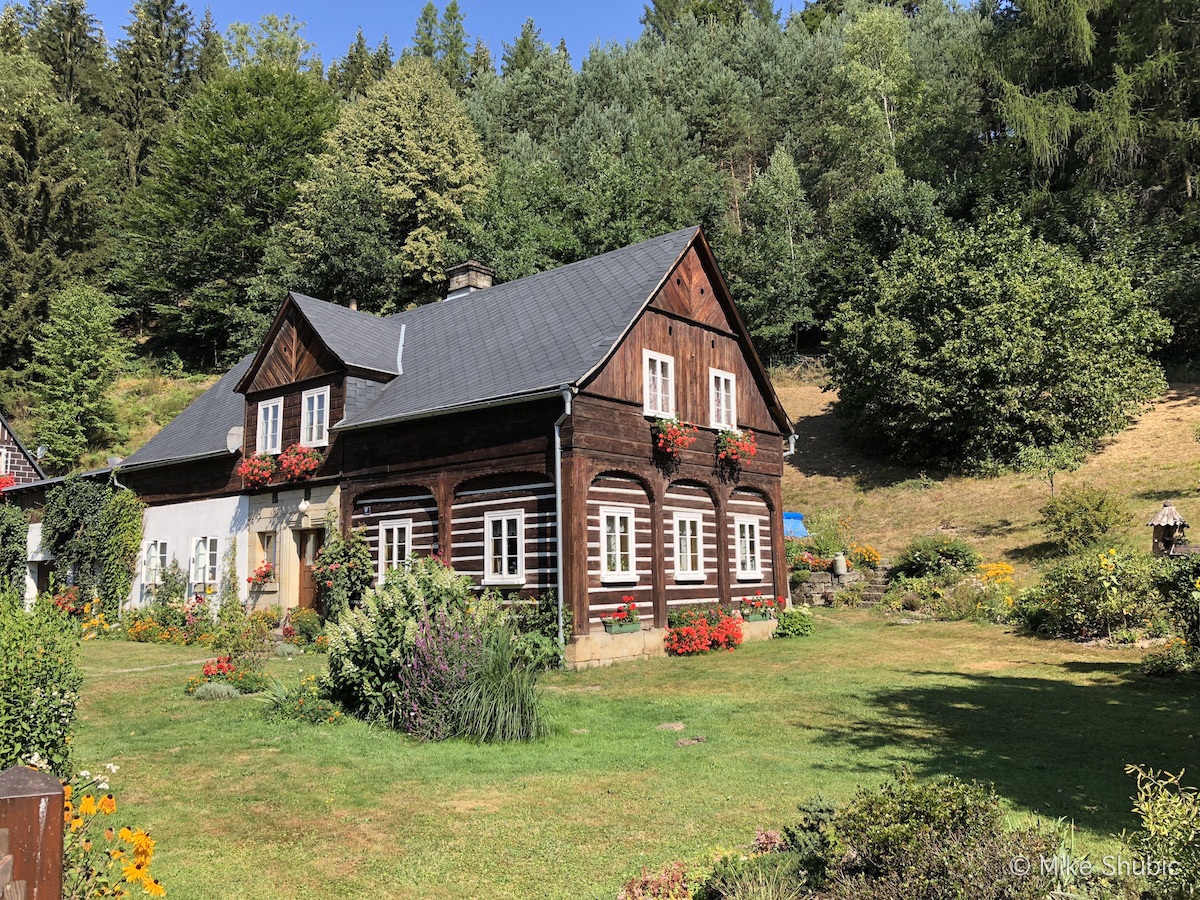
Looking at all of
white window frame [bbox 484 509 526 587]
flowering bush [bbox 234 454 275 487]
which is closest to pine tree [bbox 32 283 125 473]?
flowering bush [bbox 234 454 275 487]

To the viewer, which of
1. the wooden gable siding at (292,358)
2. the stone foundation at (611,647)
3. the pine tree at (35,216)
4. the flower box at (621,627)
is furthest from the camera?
the pine tree at (35,216)

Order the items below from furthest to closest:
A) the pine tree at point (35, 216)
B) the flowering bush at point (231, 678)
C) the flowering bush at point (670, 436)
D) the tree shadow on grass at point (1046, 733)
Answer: the pine tree at point (35, 216), the flowering bush at point (670, 436), the flowering bush at point (231, 678), the tree shadow on grass at point (1046, 733)

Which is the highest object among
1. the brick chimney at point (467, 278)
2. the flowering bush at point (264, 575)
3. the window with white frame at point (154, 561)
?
the brick chimney at point (467, 278)

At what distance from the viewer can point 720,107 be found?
175ft

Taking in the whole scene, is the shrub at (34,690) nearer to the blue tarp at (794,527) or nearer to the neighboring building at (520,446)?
the neighboring building at (520,446)

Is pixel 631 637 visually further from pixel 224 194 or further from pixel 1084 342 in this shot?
pixel 224 194

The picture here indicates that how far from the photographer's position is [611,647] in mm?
16109

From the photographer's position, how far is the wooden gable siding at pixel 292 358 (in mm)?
20891

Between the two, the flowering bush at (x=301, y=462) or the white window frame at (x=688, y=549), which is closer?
the white window frame at (x=688, y=549)

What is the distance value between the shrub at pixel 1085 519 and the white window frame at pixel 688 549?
10259 mm

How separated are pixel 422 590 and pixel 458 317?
41.1ft

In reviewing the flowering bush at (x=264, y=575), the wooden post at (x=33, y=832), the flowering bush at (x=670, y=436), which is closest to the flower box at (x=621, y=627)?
the flowering bush at (x=670, y=436)

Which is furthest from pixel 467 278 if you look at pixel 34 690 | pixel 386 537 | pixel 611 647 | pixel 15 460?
pixel 34 690

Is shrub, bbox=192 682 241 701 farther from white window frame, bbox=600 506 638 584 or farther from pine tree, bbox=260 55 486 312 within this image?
pine tree, bbox=260 55 486 312
